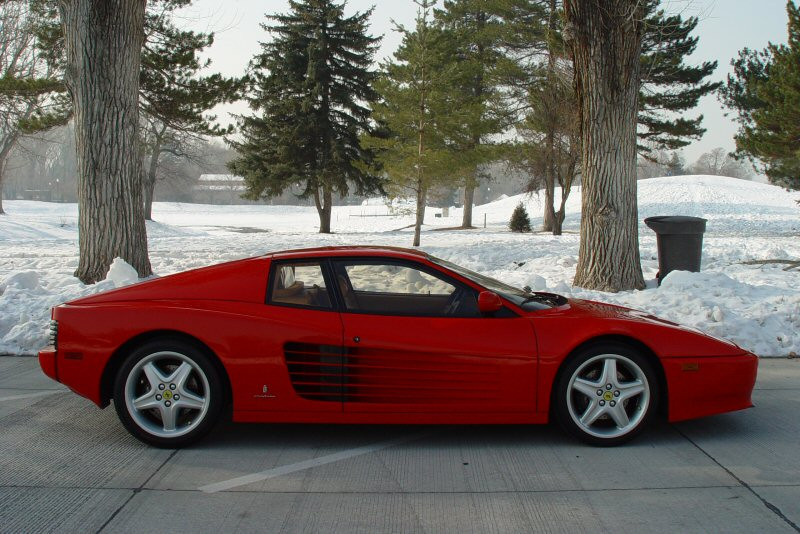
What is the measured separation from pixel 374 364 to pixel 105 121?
24.9 feet

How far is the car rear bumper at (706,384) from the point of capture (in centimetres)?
419

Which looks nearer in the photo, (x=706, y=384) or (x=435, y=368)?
(x=435, y=368)

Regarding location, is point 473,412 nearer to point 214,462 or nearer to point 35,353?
point 214,462

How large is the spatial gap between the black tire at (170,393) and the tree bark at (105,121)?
21.6 ft

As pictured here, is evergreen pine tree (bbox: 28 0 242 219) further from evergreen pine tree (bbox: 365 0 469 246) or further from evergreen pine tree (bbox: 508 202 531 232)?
evergreen pine tree (bbox: 508 202 531 232)

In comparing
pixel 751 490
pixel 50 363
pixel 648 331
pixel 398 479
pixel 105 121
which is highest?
pixel 105 121

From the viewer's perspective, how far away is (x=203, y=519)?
3227 millimetres

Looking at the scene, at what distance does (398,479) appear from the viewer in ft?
12.2

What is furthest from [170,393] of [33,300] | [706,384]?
[33,300]

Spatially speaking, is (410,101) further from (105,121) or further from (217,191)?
(217,191)

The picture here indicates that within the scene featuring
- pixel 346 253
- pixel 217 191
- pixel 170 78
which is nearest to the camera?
pixel 346 253

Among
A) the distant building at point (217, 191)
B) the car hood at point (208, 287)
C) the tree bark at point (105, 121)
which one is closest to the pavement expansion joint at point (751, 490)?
the car hood at point (208, 287)

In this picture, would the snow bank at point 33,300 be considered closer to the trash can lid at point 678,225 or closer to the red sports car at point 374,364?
the red sports car at point 374,364

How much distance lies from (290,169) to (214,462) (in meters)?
33.0
